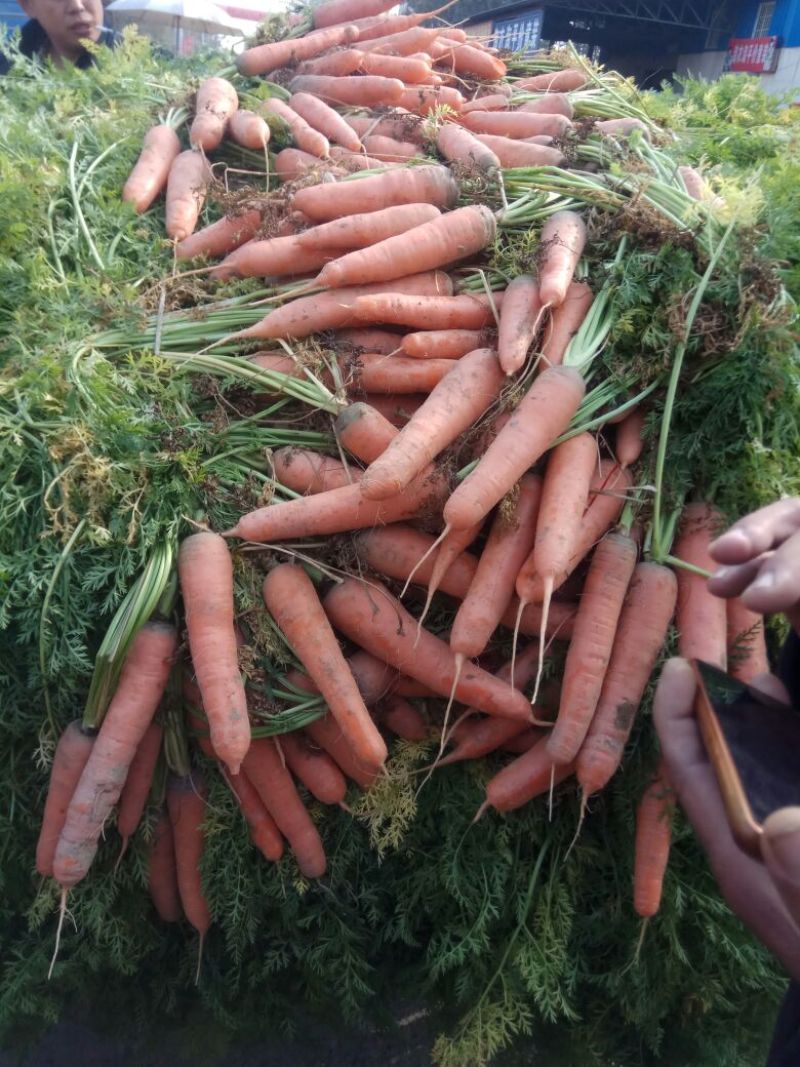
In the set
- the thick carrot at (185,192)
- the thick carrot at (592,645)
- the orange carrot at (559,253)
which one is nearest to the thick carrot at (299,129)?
the thick carrot at (185,192)

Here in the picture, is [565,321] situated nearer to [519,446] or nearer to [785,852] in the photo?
[519,446]

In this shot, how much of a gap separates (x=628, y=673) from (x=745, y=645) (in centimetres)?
26

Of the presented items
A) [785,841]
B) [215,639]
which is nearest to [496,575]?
[215,639]

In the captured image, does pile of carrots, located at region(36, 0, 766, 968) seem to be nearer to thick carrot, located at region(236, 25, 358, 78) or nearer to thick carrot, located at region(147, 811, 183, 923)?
thick carrot, located at region(147, 811, 183, 923)

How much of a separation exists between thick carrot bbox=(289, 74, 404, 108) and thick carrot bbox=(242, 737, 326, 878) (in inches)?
94.2

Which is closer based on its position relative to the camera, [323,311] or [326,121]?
[323,311]

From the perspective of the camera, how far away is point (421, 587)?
187 cm

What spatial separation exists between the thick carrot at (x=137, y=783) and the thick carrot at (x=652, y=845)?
1144 millimetres

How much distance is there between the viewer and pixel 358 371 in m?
1.91

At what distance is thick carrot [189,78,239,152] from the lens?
8.48 ft

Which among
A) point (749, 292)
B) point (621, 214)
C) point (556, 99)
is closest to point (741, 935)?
point (749, 292)

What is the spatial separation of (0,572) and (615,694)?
53.5 inches

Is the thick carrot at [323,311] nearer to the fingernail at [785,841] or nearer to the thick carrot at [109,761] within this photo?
the thick carrot at [109,761]

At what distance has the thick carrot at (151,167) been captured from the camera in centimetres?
244
